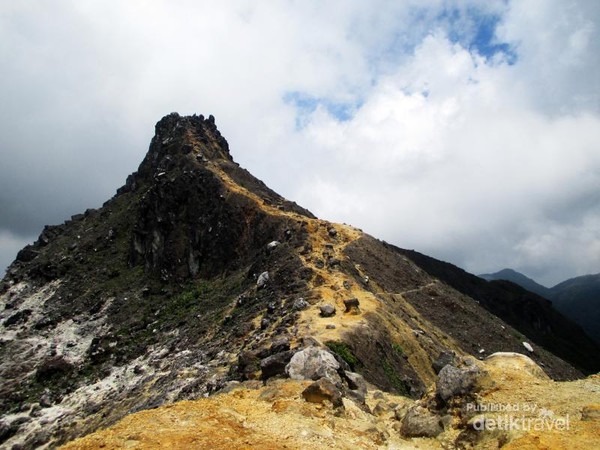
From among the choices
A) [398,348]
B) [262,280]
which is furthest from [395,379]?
[262,280]

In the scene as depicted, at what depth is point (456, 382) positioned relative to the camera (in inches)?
624

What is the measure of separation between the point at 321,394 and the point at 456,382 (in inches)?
203

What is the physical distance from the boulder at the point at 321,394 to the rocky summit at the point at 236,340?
79mm

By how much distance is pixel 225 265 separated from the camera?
57.3 metres

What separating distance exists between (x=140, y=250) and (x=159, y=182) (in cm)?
1219

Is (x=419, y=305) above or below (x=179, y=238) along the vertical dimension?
below

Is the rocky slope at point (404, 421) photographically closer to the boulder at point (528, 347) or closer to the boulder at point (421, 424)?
the boulder at point (421, 424)

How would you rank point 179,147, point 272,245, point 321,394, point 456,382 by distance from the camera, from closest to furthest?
point 456,382
point 321,394
point 272,245
point 179,147

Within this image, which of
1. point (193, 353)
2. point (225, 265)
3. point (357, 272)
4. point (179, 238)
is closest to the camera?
point (193, 353)

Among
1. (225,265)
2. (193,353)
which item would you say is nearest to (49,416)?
(193,353)

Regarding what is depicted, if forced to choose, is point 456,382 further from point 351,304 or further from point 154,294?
point 154,294

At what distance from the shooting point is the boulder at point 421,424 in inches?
590

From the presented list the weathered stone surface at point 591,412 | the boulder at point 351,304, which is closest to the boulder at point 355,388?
the weathered stone surface at point 591,412

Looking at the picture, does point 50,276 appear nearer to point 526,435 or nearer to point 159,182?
point 159,182
